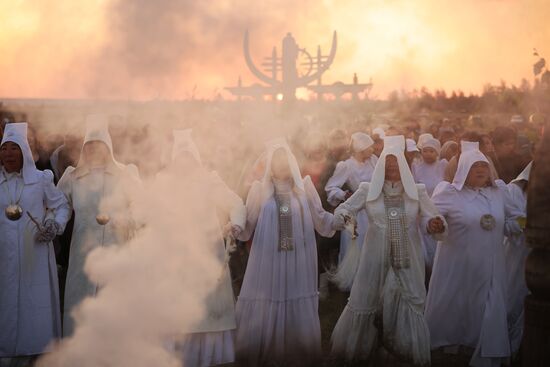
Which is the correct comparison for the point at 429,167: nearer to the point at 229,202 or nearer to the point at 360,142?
the point at 360,142

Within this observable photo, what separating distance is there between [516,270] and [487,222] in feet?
2.41

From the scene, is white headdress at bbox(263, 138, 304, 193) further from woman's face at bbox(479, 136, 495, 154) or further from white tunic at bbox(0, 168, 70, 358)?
woman's face at bbox(479, 136, 495, 154)

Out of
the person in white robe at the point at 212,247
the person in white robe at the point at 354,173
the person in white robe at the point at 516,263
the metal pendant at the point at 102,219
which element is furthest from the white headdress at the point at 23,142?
the person in white robe at the point at 516,263

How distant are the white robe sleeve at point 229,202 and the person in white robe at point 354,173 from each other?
248 centimetres

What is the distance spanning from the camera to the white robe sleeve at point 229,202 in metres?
8.12

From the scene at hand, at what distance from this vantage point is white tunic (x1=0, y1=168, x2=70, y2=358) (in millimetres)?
7887

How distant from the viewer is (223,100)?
11484 millimetres

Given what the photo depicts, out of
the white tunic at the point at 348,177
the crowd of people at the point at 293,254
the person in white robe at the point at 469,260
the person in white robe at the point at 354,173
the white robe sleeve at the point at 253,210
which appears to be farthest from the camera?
the white tunic at the point at 348,177

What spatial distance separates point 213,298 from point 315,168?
371 centimetres

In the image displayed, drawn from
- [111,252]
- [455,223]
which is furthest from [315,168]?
[111,252]

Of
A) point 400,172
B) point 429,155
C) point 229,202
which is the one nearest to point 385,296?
point 400,172

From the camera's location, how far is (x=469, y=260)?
26.4ft

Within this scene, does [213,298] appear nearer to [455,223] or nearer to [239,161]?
[455,223]

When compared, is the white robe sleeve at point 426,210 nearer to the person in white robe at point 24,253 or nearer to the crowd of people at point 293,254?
the crowd of people at point 293,254
